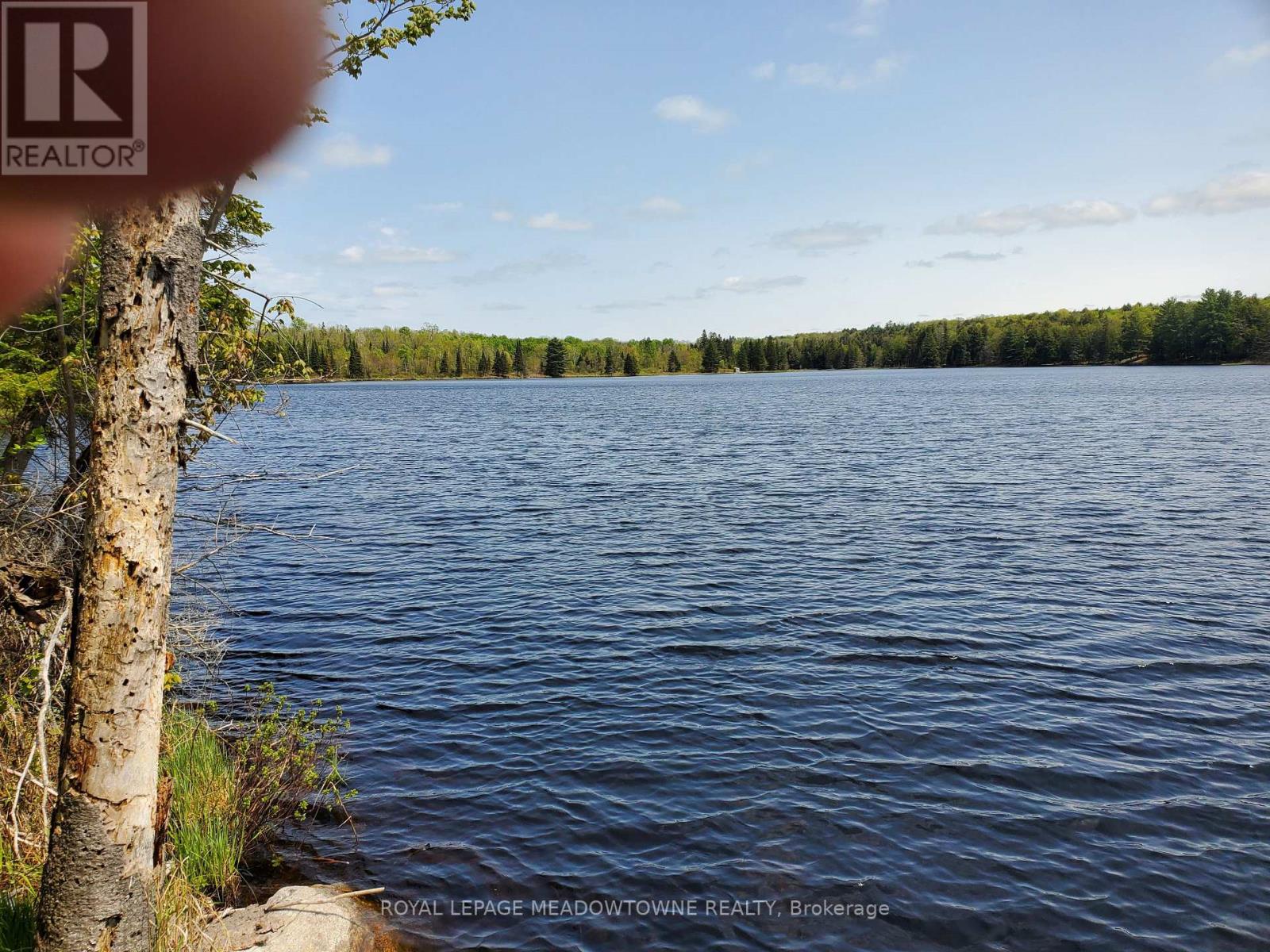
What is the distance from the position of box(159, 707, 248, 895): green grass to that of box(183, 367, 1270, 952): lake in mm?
1286

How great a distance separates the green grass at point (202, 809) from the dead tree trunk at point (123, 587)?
2.68 meters

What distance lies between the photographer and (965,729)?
43.5 feet

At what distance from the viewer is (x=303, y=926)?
814 cm

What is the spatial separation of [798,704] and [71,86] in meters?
14.2

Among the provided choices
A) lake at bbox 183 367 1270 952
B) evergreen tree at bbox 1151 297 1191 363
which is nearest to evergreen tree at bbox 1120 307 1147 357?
evergreen tree at bbox 1151 297 1191 363

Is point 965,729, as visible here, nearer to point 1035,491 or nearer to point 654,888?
point 654,888

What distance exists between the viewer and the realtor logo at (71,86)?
4.14ft

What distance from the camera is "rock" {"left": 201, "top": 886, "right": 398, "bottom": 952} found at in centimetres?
766

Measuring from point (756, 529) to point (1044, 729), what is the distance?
15.0 metres

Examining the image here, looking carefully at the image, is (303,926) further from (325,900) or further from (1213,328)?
(1213,328)

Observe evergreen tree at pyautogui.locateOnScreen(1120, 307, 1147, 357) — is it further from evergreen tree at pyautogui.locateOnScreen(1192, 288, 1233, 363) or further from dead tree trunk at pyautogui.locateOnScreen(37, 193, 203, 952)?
dead tree trunk at pyautogui.locateOnScreen(37, 193, 203, 952)

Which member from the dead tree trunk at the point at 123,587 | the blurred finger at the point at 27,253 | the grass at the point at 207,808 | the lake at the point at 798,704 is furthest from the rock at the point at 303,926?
the blurred finger at the point at 27,253

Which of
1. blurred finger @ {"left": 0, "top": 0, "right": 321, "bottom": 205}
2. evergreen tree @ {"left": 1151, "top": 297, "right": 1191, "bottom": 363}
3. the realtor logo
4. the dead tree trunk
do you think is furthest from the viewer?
evergreen tree @ {"left": 1151, "top": 297, "right": 1191, "bottom": 363}

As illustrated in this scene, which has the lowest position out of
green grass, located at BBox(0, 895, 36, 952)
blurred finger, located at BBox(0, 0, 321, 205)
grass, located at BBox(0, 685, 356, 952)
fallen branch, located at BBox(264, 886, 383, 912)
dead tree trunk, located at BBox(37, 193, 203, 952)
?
fallen branch, located at BBox(264, 886, 383, 912)
